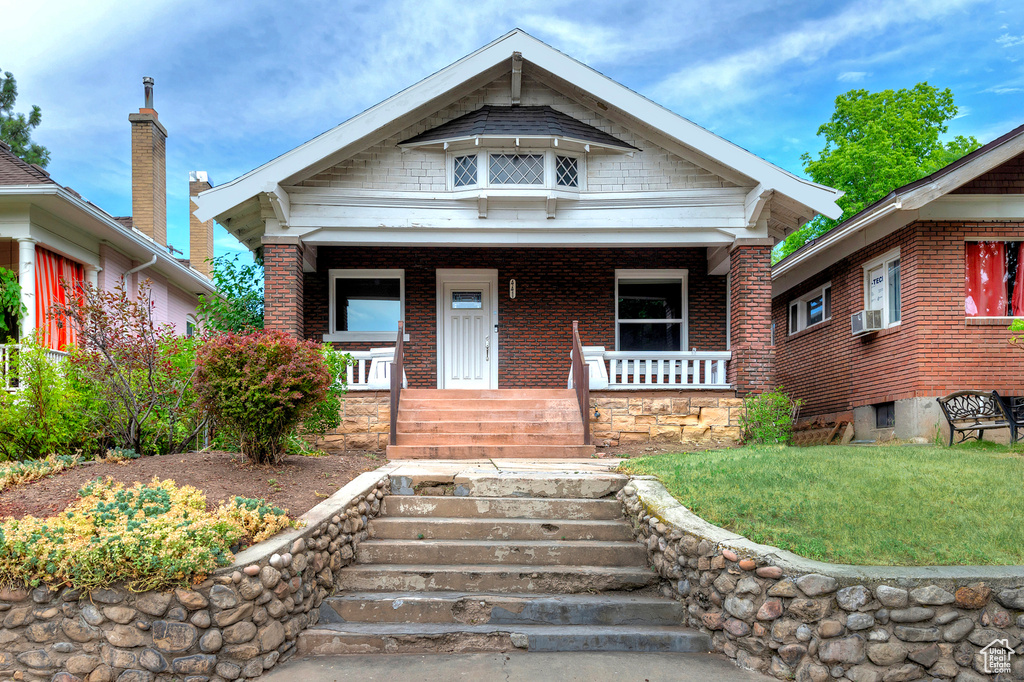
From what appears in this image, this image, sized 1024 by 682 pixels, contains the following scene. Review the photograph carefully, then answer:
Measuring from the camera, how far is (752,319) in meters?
11.5

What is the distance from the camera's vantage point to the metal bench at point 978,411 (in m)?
9.24

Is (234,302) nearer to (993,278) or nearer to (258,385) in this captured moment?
(258,385)

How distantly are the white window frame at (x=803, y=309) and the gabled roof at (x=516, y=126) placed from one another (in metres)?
5.42

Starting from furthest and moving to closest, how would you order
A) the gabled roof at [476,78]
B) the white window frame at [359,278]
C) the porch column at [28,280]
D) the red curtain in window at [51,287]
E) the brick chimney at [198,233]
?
1. the brick chimney at [198,233]
2. the white window frame at [359,278]
3. the red curtain in window at [51,287]
4. the porch column at [28,280]
5. the gabled roof at [476,78]

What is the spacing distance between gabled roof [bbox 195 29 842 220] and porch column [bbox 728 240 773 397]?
1.08 m

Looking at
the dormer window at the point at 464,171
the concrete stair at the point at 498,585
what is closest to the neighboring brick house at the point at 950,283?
the dormer window at the point at 464,171

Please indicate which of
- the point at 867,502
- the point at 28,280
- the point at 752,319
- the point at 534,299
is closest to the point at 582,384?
the point at 752,319

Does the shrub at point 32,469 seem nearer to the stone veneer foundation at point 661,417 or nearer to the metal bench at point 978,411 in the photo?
the stone veneer foundation at point 661,417

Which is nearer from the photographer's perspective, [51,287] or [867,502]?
[867,502]

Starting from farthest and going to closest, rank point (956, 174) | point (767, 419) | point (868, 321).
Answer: point (868, 321), point (767, 419), point (956, 174)

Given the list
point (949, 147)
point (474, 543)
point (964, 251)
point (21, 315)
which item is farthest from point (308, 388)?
point (949, 147)

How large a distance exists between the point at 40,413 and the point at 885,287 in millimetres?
11923

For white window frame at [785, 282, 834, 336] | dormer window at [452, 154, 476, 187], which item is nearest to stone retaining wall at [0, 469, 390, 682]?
dormer window at [452, 154, 476, 187]
